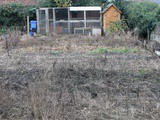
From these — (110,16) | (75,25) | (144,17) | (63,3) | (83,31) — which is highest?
(63,3)


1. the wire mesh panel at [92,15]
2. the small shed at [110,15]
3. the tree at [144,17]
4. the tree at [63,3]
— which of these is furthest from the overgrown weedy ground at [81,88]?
the tree at [63,3]

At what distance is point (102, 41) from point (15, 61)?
20.5 ft

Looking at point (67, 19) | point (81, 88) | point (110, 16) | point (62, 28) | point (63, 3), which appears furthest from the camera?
point (63, 3)

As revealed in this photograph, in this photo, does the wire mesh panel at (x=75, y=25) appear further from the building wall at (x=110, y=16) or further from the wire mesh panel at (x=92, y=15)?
the building wall at (x=110, y=16)

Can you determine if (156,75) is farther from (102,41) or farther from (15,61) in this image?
(102,41)

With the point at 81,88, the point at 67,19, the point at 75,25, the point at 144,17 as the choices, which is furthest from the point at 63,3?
the point at 81,88

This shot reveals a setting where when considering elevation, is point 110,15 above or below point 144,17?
above

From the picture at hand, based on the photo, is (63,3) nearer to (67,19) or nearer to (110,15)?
(67,19)

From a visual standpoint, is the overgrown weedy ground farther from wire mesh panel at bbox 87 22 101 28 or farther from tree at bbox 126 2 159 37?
wire mesh panel at bbox 87 22 101 28

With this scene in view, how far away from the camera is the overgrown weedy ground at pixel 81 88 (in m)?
5.15

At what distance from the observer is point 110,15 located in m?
19.5

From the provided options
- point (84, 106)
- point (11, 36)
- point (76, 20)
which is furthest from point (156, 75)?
point (76, 20)

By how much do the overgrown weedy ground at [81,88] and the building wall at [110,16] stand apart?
765 cm

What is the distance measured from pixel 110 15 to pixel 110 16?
69 millimetres
